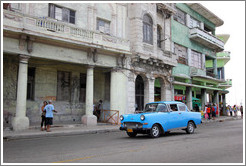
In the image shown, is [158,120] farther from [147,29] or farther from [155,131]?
[147,29]

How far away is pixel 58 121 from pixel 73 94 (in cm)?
242

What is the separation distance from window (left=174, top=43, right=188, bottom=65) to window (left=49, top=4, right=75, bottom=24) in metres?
12.7

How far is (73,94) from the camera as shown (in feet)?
60.1

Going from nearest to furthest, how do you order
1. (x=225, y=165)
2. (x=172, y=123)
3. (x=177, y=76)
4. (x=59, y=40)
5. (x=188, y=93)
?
1. (x=225, y=165)
2. (x=172, y=123)
3. (x=59, y=40)
4. (x=177, y=76)
5. (x=188, y=93)

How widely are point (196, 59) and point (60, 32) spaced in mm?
19533

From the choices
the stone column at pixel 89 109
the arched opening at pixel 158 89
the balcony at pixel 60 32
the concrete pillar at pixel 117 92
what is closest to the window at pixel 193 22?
the arched opening at pixel 158 89

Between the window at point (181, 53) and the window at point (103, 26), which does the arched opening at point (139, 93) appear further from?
the window at point (181, 53)

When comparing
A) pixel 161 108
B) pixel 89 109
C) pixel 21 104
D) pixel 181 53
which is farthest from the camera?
pixel 181 53

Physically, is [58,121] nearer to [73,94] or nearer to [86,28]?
[73,94]

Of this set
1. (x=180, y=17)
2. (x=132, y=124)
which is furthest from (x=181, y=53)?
(x=132, y=124)

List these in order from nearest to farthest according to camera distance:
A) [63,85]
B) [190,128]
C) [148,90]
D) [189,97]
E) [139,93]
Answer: [190,128] → [63,85] → [148,90] → [139,93] → [189,97]

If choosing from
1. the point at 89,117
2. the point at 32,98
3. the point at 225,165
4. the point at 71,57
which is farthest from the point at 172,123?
the point at 32,98

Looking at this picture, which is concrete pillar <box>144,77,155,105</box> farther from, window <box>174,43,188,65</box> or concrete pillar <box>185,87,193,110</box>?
concrete pillar <box>185,87,193,110</box>

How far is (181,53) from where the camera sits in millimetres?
26672
